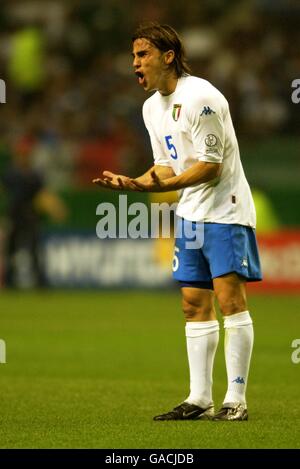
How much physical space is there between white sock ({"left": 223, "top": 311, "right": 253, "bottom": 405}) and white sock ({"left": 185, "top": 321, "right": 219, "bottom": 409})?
0.19 metres

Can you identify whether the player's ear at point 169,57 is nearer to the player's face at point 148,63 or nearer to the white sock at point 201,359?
the player's face at point 148,63

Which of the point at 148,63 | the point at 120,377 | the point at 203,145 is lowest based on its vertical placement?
the point at 120,377

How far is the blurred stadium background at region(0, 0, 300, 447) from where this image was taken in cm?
914

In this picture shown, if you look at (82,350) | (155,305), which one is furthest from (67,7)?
(82,350)

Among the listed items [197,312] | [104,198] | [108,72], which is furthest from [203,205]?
[108,72]

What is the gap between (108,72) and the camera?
23.2 meters

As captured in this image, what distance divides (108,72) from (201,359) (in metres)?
16.4

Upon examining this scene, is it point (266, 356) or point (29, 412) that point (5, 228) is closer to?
point (266, 356)

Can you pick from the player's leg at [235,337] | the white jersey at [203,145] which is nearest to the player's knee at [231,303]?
the player's leg at [235,337]

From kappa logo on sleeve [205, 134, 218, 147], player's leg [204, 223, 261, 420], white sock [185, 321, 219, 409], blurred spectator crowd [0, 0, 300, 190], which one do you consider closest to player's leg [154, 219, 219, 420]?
white sock [185, 321, 219, 409]

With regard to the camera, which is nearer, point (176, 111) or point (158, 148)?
point (176, 111)

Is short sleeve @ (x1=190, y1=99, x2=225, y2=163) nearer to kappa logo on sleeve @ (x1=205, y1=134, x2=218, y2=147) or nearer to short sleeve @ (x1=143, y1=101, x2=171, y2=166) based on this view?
kappa logo on sleeve @ (x1=205, y1=134, x2=218, y2=147)

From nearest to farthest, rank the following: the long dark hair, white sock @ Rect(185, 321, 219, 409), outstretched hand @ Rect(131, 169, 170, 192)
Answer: outstretched hand @ Rect(131, 169, 170, 192), the long dark hair, white sock @ Rect(185, 321, 219, 409)

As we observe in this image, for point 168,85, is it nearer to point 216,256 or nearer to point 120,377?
point 216,256
